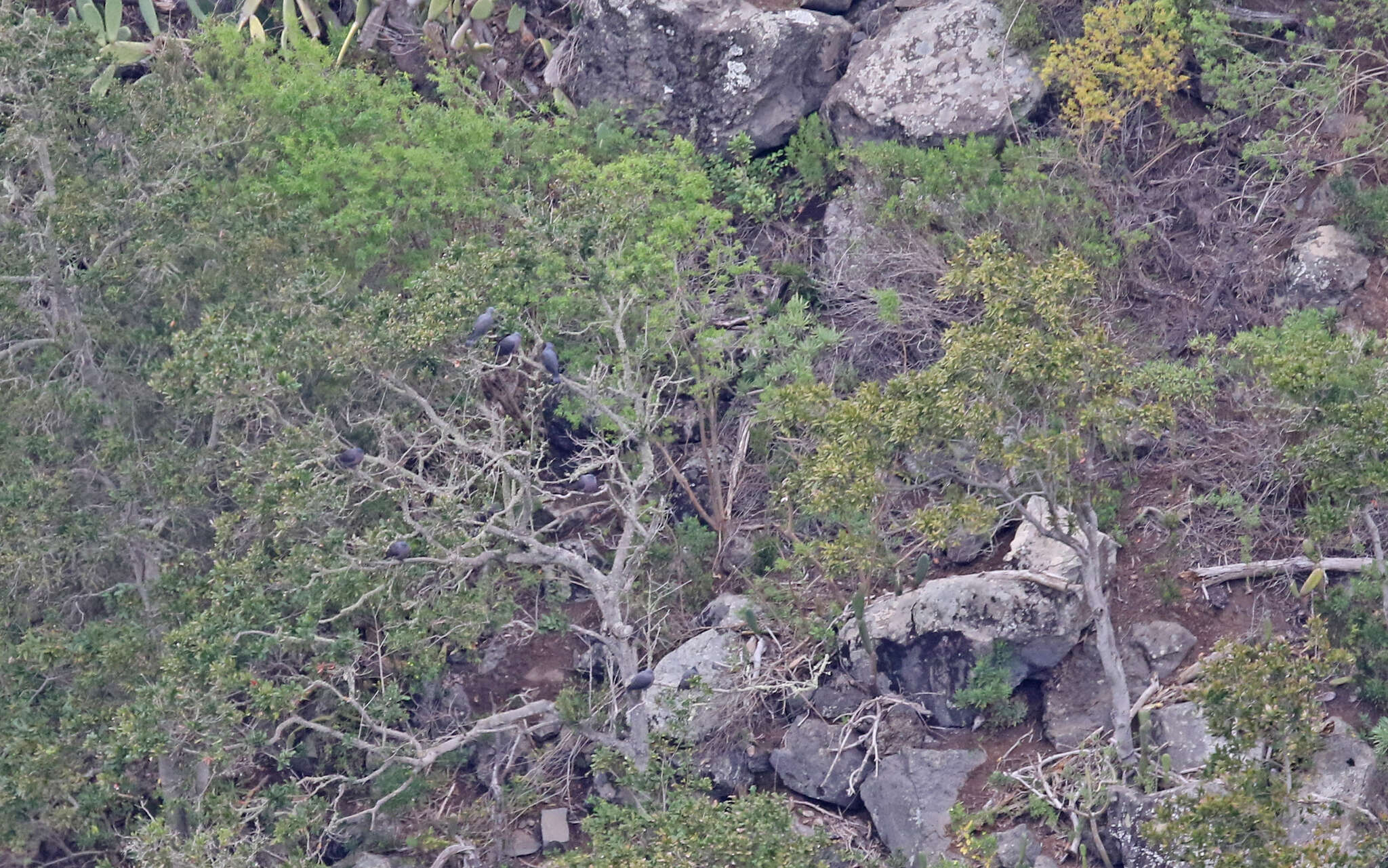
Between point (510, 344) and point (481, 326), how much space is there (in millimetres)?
283

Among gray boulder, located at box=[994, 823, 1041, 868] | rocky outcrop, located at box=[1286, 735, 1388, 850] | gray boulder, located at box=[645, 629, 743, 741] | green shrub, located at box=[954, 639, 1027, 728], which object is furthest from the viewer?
gray boulder, located at box=[645, 629, 743, 741]

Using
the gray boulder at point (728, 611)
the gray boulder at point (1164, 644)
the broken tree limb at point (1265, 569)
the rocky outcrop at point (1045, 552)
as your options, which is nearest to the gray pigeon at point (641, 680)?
the gray boulder at point (728, 611)

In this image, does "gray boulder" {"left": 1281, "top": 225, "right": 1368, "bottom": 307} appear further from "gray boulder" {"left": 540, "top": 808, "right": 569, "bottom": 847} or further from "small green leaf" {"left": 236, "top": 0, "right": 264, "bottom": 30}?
"small green leaf" {"left": 236, "top": 0, "right": 264, "bottom": 30}

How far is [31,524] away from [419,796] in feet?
13.5

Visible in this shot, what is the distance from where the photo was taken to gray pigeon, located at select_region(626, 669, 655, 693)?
12727 millimetres

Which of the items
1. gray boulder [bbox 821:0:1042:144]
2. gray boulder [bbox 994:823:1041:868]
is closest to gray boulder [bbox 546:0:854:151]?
gray boulder [bbox 821:0:1042:144]

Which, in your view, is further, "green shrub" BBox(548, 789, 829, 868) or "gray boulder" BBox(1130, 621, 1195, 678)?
"gray boulder" BBox(1130, 621, 1195, 678)

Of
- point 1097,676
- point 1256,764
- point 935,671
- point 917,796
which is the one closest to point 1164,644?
point 1097,676

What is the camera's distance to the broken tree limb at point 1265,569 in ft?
42.7

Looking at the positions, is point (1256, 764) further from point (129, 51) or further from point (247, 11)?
point (129, 51)

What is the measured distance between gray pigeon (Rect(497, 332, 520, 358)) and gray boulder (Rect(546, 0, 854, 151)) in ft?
20.7

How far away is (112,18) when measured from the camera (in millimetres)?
17656

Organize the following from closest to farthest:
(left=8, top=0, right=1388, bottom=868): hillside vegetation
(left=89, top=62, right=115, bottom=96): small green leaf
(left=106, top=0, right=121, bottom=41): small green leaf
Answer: (left=8, top=0, right=1388, bottom=868): hillside vegetation
(left=89, top=62, right=115, bottom=96): small green leaf
(left=106, top=0, right=121, bottom=41): small green leaf

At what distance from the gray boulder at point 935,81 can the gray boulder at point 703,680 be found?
6307 millimetres
